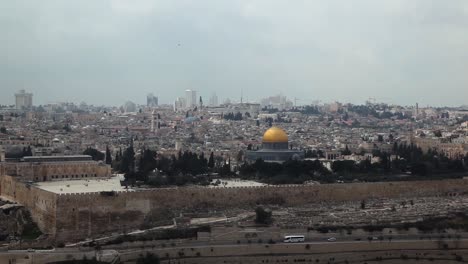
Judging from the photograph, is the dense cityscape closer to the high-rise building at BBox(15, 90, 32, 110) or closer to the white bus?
the white bus

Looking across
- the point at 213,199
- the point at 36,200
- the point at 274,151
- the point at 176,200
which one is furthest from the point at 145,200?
the point at 274,151

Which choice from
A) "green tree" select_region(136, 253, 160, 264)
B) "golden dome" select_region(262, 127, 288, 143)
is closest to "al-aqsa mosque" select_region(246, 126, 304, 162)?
"golden dome" select_region(262, 127, 288, 143)

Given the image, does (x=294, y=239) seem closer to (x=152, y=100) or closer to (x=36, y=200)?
(x=36, y=200)

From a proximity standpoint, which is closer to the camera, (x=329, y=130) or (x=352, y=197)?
(x=352, y=197)

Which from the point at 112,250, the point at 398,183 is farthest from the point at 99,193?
→ the point at 398,183

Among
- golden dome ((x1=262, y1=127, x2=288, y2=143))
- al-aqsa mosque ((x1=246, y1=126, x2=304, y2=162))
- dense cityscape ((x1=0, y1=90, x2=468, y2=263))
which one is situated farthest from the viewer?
golden dome ((x1=262, y1=127, x2=288, y2=143))

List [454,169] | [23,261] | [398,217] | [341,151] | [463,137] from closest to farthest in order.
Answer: [23,261] < [398,217] < [454,169] < [341,151] < [463,137]

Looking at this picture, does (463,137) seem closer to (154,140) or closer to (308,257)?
(154,140)
